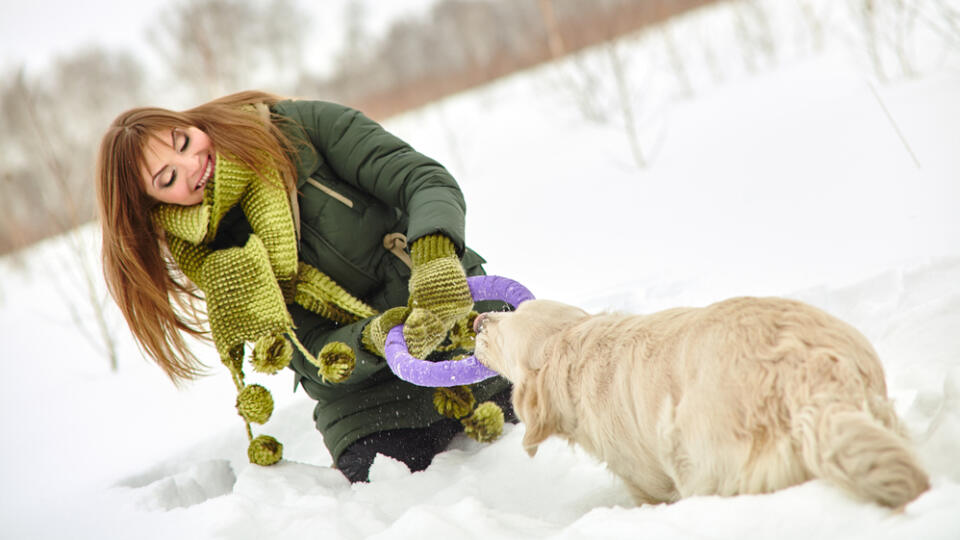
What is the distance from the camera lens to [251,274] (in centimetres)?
251

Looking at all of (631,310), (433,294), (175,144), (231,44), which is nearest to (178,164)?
(175,144)

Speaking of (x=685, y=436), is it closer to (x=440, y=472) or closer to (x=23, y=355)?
(x=440, y=472)

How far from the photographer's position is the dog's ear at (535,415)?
214 cm

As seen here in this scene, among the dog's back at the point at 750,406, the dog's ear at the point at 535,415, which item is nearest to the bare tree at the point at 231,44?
the dog's ear at the point at 535,415

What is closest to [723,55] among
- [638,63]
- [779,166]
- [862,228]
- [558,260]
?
[638,63]

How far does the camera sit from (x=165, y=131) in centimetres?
252

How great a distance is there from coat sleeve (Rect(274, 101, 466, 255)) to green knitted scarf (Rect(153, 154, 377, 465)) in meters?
0.29

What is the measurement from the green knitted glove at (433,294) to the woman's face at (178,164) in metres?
0.86

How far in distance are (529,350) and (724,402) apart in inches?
30.7

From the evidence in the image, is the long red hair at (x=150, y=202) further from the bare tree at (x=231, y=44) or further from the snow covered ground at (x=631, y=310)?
the bare tree at (x=231, y=44)

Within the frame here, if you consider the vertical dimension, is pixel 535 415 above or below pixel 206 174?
below

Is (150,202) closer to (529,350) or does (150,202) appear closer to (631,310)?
(529,350)

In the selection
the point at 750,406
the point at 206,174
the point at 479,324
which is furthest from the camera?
the point at 206,174

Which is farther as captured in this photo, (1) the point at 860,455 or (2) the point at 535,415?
(2) the point at 535,415
